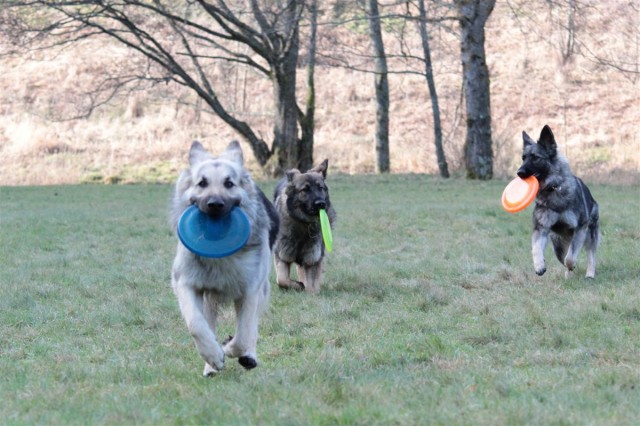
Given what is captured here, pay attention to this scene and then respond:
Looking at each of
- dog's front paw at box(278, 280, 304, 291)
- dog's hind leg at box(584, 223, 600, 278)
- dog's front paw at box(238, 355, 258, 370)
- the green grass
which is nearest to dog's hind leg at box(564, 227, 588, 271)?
dog's hind leg at box(584, 223, 600, 278)

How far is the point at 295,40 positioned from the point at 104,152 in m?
11.5

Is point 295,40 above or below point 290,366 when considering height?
above

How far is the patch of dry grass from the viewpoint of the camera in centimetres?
3453

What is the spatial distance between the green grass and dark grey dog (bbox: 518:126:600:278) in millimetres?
400

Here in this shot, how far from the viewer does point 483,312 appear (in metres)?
8.88

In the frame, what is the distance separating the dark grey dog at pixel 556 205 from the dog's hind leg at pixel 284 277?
9.11 ft

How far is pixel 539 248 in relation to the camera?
36.1 ft

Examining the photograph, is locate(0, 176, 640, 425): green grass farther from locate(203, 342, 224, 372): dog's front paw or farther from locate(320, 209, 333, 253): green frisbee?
locate(320, 209, 333, 253): green frisbee

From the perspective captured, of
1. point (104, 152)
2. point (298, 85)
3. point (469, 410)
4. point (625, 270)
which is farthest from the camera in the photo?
point (298, 85)

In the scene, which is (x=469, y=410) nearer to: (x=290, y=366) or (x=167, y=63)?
(x=290, y=366)

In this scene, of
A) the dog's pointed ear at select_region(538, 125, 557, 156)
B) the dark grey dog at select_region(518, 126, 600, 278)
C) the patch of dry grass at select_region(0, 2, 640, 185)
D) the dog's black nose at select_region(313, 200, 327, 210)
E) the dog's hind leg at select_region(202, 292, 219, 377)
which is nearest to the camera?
the dog's hind leg at select_region(202, 292, 219, 377)

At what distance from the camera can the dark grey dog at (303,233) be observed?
1070 cm

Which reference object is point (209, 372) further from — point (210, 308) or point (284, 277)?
point (284, 277)

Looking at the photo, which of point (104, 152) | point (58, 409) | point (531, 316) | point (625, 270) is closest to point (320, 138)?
point (104, 152)
